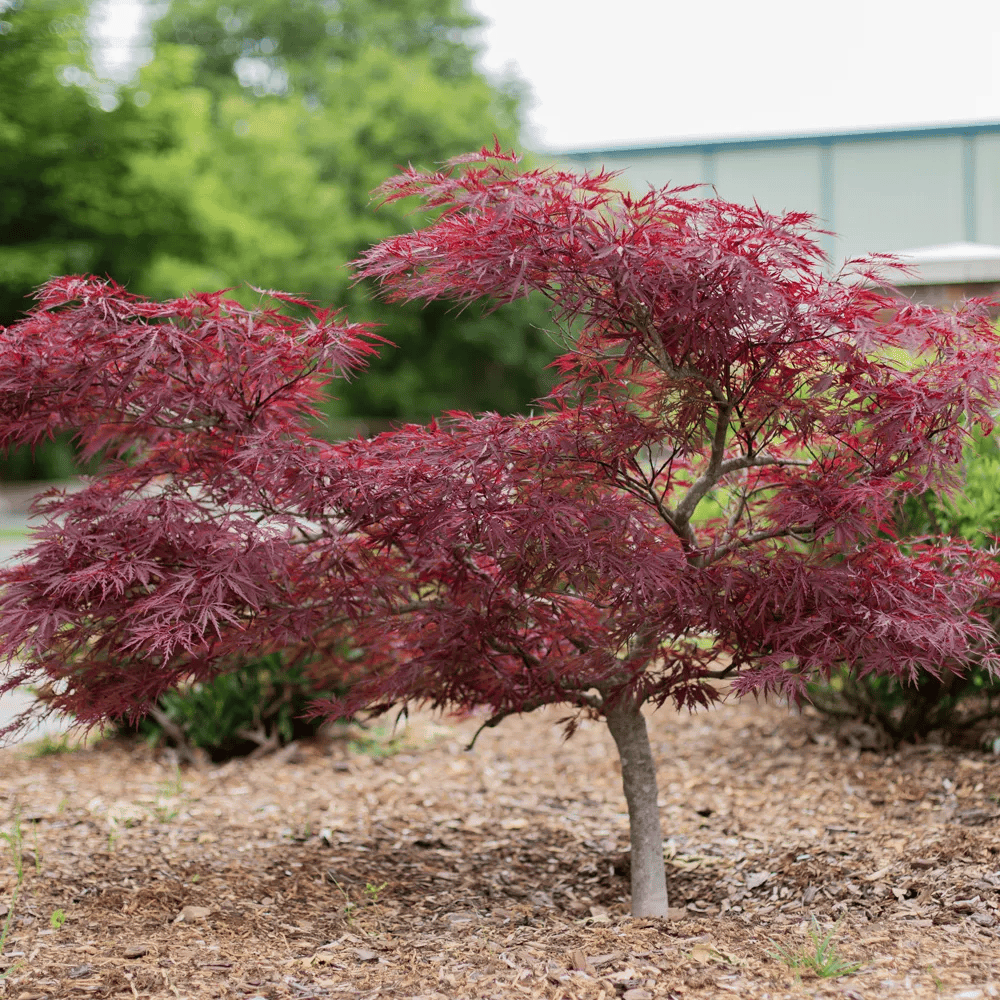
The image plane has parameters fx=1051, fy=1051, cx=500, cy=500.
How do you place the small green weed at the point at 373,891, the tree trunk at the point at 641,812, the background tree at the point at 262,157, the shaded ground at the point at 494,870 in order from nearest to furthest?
the shaded ground at the point at 494,870
the tree trunk at the point at 641,812
the small green weed at the point at 373,891
the background tree at the point at 262,157

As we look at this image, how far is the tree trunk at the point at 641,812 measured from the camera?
349cm

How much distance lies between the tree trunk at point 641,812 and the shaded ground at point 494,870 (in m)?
0.09

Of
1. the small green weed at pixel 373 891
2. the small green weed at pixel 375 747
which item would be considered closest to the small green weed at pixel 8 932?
the small green weed at pixel 373 891

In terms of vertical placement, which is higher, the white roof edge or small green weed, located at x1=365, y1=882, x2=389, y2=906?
the white roof edge

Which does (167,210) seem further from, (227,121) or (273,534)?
(273,534)

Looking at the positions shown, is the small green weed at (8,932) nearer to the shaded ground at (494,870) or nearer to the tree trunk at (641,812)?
the shaded ground at (494,870)

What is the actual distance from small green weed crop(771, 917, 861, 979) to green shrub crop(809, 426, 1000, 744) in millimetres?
1733

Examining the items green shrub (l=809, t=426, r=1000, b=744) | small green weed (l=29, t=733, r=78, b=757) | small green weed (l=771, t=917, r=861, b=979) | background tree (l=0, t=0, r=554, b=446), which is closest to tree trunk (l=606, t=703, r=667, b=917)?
small green weed (l=771, t=917, r=861, b=979)

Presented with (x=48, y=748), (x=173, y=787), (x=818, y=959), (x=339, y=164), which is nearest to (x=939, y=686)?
(x=818, y=959)

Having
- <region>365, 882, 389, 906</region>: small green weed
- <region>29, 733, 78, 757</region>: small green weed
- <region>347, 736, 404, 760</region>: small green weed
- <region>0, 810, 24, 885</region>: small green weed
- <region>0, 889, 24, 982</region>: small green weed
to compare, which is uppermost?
<region>0, 889, 24, 982</region>: small green weed

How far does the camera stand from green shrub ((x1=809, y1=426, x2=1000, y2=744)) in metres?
4.52

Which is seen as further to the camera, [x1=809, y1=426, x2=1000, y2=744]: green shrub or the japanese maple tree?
[x1=809, y1=426, x2=1000, y2=744]: green shrub

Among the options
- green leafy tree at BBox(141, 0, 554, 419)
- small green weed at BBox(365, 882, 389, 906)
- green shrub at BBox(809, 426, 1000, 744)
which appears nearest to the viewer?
small green weed at BBox(365, 882, 389, 906)

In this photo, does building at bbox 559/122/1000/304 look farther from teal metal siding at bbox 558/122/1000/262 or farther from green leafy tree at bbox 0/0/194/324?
green leafy tree at bbox 0/0/194/324
